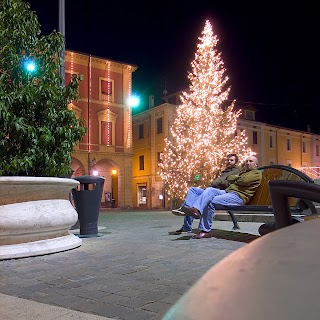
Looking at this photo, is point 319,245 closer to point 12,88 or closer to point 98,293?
point 98,293

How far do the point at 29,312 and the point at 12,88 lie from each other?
4076mm

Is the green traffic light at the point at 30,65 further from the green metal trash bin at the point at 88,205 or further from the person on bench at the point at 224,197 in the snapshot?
the person on bench at the point at 224,197

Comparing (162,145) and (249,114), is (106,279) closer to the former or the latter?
(162,145)

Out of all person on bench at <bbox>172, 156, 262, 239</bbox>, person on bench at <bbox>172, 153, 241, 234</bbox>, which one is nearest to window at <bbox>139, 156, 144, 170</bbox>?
person on bench at <bbox>172, 153, 241, 234</bbox>

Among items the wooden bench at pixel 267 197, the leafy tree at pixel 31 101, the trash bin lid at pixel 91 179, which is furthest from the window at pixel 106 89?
the leafy tree at pixel 31 101

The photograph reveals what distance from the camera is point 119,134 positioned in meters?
35.4

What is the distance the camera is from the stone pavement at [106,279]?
2707 millimetres

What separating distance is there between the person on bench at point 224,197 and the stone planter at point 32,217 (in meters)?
1.89

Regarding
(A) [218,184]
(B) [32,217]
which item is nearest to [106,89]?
(A) [218,184]

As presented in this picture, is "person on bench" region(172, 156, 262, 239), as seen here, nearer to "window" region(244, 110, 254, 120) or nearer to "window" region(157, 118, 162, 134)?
"window" region(157, 118, 162, 134)

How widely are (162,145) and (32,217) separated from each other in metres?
32.8

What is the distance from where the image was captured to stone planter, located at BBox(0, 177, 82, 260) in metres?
4.88

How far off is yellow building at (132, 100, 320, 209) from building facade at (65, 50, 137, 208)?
12.6ft

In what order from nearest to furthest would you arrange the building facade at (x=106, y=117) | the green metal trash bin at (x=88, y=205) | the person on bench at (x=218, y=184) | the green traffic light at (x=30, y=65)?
1. the green traffic light at (x=30, y=65)
2. the person on bench at (x=218, y=184)
3. the green metal trash bin at (x=88, y=205)
4. the building facade at (x=106, y=117)
